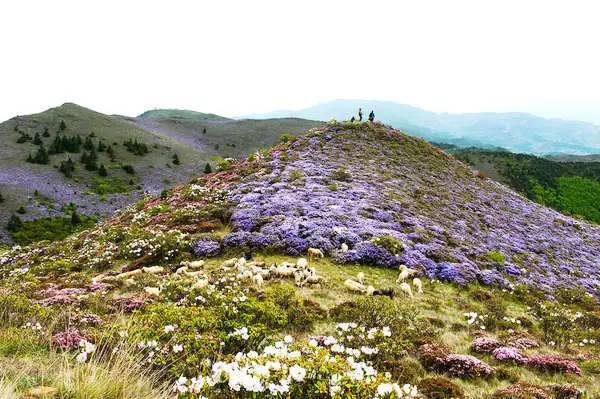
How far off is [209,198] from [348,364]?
27.9 meters

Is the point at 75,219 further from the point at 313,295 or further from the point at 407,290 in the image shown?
the point at 407,290

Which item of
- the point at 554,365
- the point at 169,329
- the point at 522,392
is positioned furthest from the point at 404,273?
the point at 169,329

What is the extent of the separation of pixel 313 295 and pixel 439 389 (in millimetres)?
7585

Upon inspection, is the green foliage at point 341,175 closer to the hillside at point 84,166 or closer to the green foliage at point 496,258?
the green foliage at point 496,258

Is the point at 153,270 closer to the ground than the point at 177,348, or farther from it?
closer to the ground

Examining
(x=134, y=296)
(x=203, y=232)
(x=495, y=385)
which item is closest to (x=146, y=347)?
(x=134, y=296)

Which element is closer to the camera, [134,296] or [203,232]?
[134,296]

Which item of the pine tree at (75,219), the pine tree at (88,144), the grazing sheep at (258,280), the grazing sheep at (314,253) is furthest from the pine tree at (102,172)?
the grazing sheep at (258,280)

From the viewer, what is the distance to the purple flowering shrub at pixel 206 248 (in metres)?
23.3

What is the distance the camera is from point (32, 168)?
2776 inches

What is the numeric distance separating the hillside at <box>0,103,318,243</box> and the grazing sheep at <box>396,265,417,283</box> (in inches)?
1441

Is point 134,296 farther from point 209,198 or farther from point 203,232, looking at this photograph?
point 209,198

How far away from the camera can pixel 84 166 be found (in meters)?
76.4

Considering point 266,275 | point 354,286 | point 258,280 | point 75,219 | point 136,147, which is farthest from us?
point 136,147
